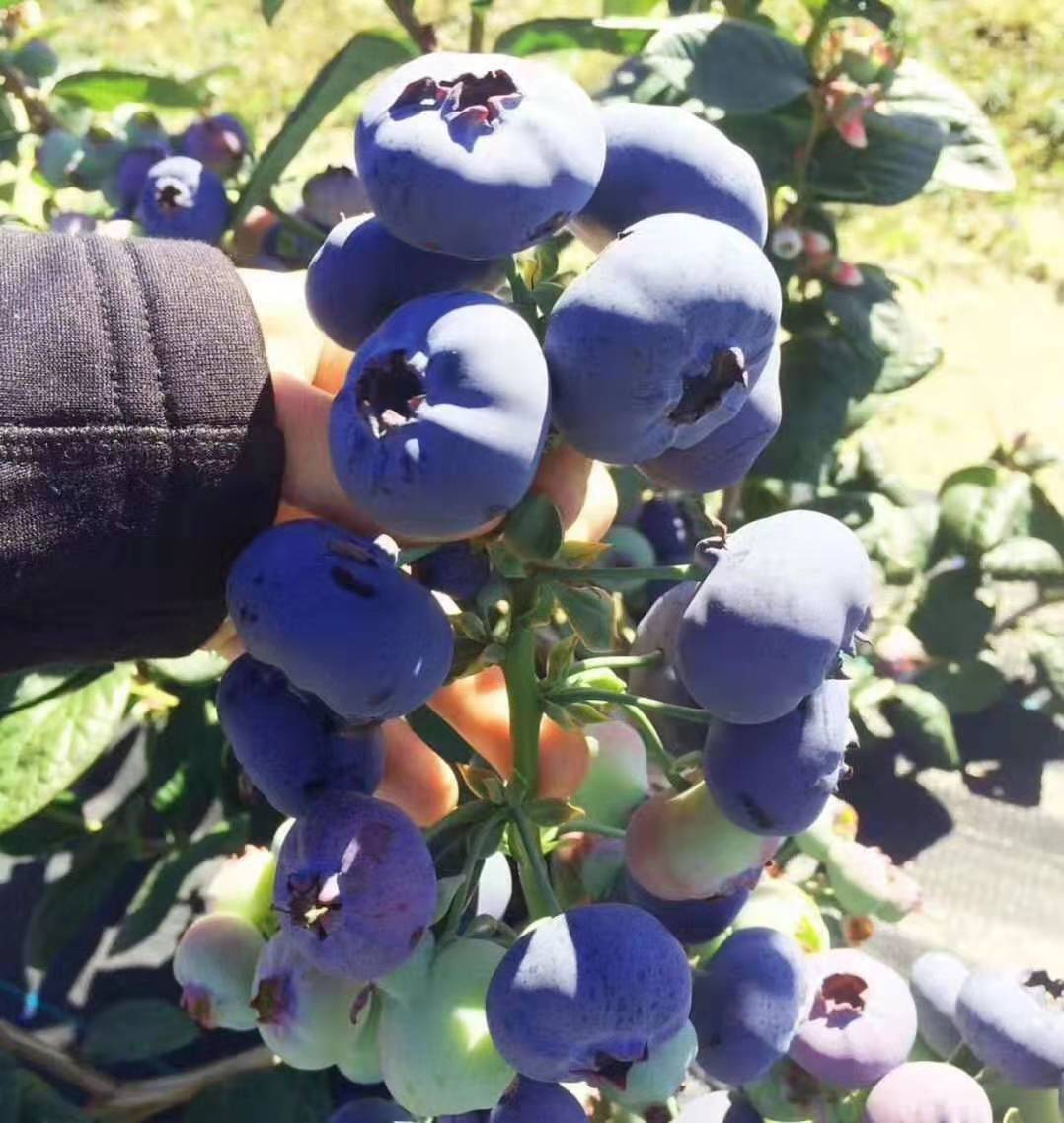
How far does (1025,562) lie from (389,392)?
1257 millimetres

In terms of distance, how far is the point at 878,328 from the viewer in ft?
4.79

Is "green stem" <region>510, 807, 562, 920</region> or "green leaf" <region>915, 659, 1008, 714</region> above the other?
"green stem" <region>510, 807, 562, 920</region>

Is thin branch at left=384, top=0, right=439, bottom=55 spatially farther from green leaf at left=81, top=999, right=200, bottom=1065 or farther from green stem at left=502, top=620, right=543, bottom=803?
green leaf at left=81, top=999, right=200, bottom=1065

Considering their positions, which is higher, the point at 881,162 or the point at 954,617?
the point at 881,162

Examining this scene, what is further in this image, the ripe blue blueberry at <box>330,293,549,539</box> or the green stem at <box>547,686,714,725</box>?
the green stem at <box>547,686,714,725</box>

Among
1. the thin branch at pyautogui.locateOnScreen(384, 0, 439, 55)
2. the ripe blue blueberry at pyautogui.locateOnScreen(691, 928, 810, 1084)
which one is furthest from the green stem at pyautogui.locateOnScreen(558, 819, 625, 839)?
the thin branch at pyautogui.locateOnScreen(384, 0, 439, 55)

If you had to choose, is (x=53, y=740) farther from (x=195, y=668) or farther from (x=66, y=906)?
(x=66, y=906)

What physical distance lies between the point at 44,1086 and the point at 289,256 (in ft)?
2.71

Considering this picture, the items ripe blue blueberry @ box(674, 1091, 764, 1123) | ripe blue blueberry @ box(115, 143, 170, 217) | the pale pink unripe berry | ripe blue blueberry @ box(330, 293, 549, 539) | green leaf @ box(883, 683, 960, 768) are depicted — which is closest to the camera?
ripe blue blueberry @ box(330, 293, 549, 539)

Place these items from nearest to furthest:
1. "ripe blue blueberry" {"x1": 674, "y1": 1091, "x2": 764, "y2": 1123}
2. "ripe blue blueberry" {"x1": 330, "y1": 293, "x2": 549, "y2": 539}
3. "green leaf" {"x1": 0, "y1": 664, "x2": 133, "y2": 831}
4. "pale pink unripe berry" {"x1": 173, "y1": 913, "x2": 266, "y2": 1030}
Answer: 1. "ripe blue blueberry" {"x1": 330, "y1": 293, "x2": 549, "y2": 539}
2. "pale pink unripe berry" {"x1": 173, "y1": 913, "x2": 266, "y2": 1030}
3. "ripe blue blueberry" {"x1": 674, "y1": 1091, "x2": 764, "y2": 1123}
4. "green leaf" {"x1": 0, "y1": 664, "x2": 133, "y2": 831}

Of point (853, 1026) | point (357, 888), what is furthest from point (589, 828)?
point (853, 1026)

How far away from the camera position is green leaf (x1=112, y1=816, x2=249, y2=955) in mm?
1342

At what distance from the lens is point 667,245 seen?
527mm

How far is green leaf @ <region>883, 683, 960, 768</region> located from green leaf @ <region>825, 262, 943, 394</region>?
1.17ft
